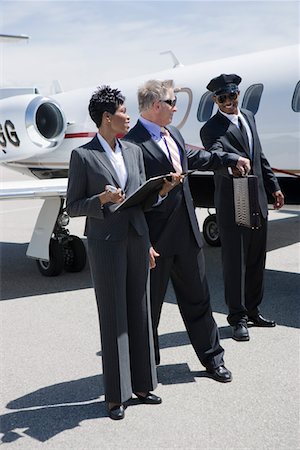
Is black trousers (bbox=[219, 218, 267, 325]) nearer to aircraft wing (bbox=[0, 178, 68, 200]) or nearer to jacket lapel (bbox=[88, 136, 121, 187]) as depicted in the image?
jacket lapel (bbox=[88, 136, 121, 187])

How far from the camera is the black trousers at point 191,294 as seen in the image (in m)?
4.42

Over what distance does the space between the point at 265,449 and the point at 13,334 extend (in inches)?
114

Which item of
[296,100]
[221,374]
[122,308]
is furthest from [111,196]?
[296,100]

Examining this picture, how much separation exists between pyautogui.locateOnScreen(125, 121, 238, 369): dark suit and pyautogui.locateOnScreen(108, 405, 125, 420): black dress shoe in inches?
26.4

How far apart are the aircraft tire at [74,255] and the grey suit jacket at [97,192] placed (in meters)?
4.34

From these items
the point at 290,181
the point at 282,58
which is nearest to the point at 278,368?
the point at 290,181

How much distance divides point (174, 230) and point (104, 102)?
0.95m

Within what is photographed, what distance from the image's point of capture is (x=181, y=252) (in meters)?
4.41

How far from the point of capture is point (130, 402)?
4.20 meters

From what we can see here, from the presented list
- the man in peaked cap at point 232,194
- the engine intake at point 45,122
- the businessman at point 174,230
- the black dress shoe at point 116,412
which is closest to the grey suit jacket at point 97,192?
the businessman at point 174,230

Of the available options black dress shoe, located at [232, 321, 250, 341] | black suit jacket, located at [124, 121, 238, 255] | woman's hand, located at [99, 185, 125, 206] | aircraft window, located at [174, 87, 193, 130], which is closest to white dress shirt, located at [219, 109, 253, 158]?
black suit jacket, located at [124, 121, 238, 255]

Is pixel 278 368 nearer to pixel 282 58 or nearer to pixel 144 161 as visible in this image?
pixel 144 161

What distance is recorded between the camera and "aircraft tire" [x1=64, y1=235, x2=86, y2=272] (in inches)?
326

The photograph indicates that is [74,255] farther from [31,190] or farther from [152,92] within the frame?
[152,92]
